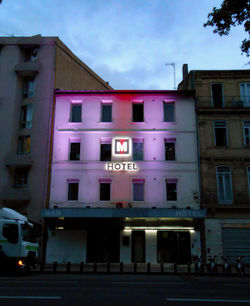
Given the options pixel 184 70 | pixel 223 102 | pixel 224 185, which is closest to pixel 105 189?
pixel 224 185

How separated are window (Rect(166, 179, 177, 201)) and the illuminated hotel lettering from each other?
2.62 metres

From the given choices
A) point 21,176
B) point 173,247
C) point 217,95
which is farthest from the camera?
point 217,95

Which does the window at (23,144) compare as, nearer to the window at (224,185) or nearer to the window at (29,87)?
Result: the window at (29,87)

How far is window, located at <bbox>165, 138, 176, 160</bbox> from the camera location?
79.3 feet

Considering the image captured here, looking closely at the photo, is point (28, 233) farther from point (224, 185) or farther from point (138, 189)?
point (224, 185)

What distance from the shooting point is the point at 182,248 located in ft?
74.2

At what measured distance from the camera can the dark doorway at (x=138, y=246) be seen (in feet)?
73.9

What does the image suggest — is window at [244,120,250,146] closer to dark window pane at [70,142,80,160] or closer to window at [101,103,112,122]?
window at [101,103,112,122]

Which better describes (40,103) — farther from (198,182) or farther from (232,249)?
(232,249)

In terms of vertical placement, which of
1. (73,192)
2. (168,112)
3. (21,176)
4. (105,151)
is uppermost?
(168,112)

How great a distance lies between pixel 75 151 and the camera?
24516 millimetres

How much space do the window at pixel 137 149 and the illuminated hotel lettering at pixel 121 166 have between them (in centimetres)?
80

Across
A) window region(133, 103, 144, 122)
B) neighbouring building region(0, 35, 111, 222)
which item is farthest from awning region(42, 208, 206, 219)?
window region(133, 103, 144, 122)

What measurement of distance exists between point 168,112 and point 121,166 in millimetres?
5986
